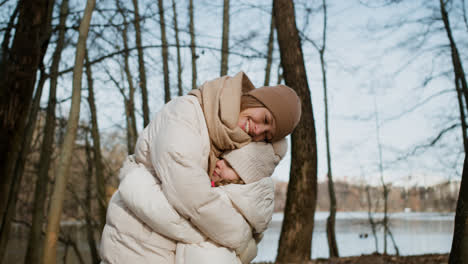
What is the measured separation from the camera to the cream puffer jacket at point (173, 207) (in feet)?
5.08

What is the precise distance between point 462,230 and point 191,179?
179cm

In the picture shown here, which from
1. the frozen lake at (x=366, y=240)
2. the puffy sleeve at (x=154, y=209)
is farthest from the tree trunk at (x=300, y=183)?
the frozen lake at (x=366, y=240)

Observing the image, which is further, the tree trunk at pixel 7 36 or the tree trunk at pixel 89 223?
the tree trunk at pixel 89 223

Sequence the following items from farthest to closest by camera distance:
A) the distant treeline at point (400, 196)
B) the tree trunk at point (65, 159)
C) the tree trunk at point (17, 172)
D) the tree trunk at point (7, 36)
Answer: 1. the distant treeline at point (400, 196)
2. the tree trunk at point (17, 172)
3. the tree trunk at point (7, 36)
4. the tree trunk at point (65, 159)

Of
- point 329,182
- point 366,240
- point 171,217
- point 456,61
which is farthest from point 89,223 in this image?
point 366,240

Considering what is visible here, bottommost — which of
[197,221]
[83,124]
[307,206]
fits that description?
[307,206]

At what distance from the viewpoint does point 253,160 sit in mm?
1836

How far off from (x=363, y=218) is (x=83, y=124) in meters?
8.44

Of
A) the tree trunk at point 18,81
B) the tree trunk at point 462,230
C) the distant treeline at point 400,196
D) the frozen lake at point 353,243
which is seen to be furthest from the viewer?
the frozen lake at point 353,243

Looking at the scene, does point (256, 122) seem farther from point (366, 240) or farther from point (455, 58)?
point (366, 240)

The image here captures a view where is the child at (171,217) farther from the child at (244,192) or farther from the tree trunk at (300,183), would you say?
the tree trunk at (300,183)

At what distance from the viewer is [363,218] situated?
472 inches

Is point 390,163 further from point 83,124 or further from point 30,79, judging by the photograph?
point 30,79

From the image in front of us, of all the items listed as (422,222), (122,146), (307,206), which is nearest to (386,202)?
(307,206)
